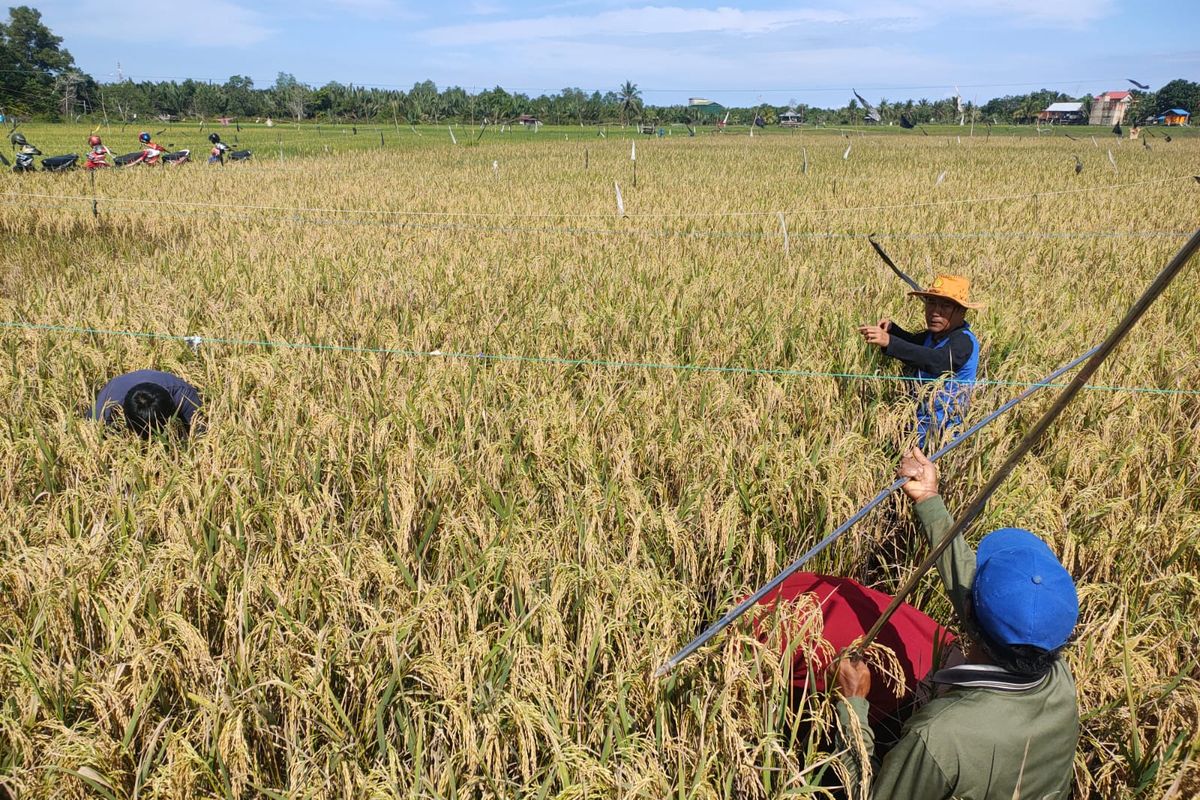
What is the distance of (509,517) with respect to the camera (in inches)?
95.2

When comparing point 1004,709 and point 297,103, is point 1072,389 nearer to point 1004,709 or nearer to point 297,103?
point 1004,709

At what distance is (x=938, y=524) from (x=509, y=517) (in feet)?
4.38

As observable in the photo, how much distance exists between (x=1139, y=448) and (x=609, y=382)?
2.24 metres

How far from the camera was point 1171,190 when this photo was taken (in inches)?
510

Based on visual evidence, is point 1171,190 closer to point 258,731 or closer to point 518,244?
point 518,244

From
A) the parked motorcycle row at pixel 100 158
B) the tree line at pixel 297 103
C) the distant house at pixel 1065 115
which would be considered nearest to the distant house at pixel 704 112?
the tree line at pixel 297 103

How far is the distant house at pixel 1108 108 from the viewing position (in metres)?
78.4

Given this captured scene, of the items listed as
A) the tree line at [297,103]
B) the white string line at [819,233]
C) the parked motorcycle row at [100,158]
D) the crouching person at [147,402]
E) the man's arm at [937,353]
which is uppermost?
the tree line at [297,103]

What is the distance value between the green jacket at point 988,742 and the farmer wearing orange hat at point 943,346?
183cm

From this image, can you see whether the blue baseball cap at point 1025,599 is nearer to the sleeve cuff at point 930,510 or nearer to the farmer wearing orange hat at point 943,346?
the sleeve cuff at point 930,510

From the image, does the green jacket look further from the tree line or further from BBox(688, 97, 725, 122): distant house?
BBox(688, 97, 725, 122): distant house

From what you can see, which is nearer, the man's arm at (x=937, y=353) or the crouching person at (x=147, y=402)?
the crouching person at (x=147, y=402)

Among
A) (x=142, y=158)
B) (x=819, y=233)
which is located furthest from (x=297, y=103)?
(x=819, y=233)

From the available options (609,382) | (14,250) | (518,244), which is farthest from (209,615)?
(14,250)
